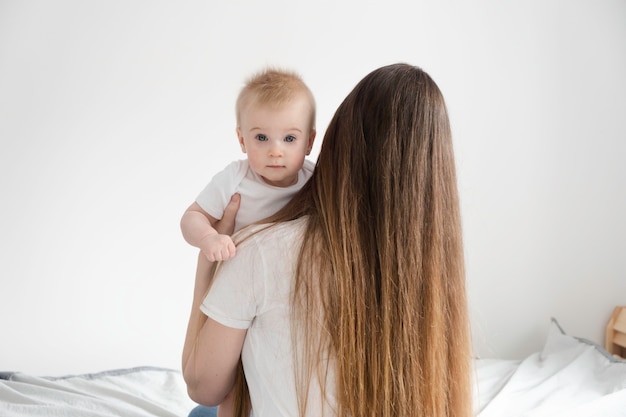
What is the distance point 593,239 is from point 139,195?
5.88 feet

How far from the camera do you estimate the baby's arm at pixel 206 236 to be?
107 cm

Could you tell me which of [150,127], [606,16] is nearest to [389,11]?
[606,16]

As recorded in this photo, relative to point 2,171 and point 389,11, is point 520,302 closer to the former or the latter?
point 389,11

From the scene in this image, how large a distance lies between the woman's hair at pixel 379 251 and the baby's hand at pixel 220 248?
0.12m

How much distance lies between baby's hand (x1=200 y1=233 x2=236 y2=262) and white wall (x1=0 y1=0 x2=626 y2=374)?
1.48m

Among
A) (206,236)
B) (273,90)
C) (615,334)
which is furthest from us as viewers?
(615,334)

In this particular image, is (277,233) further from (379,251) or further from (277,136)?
(277,136)

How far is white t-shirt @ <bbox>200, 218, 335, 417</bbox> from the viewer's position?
39.8 inches

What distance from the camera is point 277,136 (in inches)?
50.8

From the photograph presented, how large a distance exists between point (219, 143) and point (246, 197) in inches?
51.3

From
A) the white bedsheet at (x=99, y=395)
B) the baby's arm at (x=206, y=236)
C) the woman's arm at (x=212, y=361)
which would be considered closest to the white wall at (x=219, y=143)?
the white bedsheet at (x=99, y=395)

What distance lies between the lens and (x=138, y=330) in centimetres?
256

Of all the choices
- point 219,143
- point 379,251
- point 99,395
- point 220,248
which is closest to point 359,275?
point 379,251

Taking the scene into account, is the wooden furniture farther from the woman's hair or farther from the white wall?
the woman's hair
